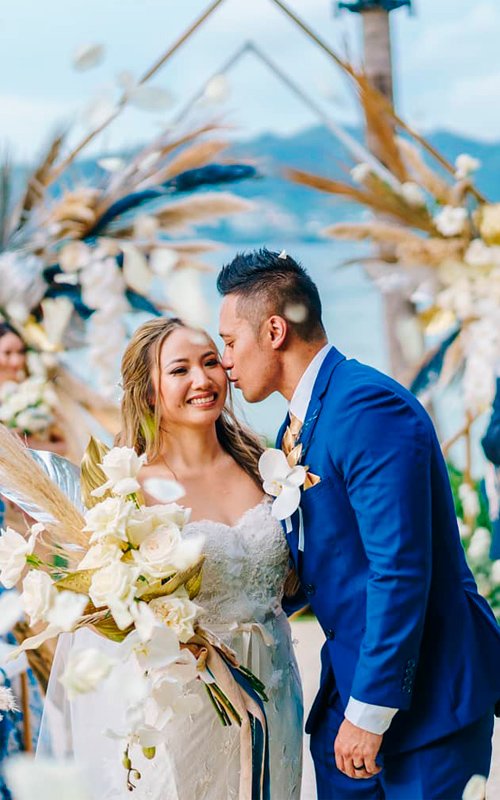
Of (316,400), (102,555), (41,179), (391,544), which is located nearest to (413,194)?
(41,179)

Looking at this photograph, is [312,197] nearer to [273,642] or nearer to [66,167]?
[66,167]

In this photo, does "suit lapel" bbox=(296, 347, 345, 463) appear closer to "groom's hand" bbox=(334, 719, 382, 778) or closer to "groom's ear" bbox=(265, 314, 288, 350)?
"groom's ear" bbox=(265, 314, 288, 350)

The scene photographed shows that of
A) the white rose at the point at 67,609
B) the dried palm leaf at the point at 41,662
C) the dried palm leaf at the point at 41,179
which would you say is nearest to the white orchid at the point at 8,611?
the white rose at the point at 67,609

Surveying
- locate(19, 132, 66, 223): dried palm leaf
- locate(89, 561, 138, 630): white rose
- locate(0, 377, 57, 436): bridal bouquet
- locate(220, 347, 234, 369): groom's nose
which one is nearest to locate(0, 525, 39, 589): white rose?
locate(89, 561, 138, 630): white rose

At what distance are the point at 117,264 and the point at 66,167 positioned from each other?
32cm

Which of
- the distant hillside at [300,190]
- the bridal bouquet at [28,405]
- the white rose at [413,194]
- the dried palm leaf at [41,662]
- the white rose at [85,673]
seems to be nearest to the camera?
the white rose at [85,673]

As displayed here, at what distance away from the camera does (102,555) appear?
61.7 inches

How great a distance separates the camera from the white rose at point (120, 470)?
5.14 ft

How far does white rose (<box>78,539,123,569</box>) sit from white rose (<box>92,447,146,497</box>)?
0.08 meters

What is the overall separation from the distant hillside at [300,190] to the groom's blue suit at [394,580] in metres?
1.77

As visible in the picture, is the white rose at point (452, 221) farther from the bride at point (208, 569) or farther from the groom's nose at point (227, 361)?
the groom's nose at point (227, 361)

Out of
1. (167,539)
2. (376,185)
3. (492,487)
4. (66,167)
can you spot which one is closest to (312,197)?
(376,185)

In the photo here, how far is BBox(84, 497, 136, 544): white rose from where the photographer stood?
155 cm

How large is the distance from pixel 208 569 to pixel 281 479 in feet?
0.92
